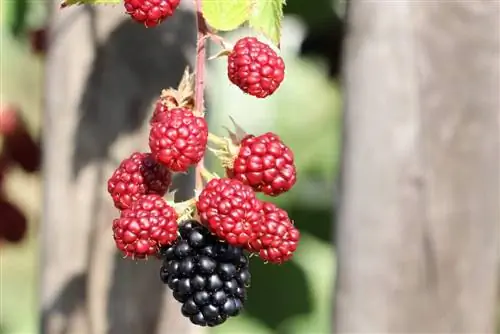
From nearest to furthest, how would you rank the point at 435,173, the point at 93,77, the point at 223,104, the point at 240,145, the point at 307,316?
the point at 240,145 → the point at 93,77 → the point at 435,173 → the point at 307,316 → the point at 223,104

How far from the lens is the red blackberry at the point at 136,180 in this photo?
0.69 metres

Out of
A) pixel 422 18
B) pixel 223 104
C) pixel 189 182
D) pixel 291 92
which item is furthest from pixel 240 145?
pixel 291 92

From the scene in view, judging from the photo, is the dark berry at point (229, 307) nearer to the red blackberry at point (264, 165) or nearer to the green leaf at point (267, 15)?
the red blackberry at point (264, 165)

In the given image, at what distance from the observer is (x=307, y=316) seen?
171 cm

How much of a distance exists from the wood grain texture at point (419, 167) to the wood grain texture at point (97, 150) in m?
0.23

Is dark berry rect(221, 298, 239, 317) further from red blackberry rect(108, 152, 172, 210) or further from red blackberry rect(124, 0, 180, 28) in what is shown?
red blackberry rect(124, 0, 180, 28)

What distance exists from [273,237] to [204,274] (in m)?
0.06

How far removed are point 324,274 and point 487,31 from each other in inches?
29.8

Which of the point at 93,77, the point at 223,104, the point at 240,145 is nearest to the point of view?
the point at 240,145

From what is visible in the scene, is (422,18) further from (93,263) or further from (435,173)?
(93,263)

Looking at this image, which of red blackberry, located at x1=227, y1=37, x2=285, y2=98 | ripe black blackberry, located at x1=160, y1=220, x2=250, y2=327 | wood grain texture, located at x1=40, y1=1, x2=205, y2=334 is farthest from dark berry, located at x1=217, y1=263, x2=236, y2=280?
wood grain texture, located at x1=40, y1=1, x2=205, y2=334

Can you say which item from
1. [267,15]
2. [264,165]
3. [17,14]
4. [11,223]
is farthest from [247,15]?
[11,223]

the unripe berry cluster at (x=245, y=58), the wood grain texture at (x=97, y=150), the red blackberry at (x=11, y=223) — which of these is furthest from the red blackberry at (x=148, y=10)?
the red blackberry at (x=11, y=223)

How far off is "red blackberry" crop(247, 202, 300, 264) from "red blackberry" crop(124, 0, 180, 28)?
16 cm
